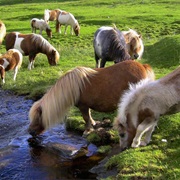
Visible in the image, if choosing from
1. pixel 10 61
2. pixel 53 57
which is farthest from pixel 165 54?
pixel 10 61

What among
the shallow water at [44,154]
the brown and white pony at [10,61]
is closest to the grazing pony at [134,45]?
the brown and white pony at [10,61]

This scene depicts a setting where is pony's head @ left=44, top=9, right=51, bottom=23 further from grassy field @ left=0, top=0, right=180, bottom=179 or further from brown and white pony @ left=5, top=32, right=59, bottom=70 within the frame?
brown and white pony @ left=5, top=32, right=59, bottom=70

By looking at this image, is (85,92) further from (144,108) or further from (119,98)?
(144,108)

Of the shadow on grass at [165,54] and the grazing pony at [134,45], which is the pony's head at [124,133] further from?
the shadow on grass at [165,54]

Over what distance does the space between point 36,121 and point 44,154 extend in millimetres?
886

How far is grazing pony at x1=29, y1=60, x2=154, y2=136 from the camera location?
7.74m

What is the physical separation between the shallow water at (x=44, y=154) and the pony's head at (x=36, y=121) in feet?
0.81

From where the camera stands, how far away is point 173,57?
15445 mm

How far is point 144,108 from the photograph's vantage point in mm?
6969

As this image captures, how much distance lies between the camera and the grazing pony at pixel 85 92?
25.4ft

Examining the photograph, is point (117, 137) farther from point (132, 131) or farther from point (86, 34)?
point (86, 34)

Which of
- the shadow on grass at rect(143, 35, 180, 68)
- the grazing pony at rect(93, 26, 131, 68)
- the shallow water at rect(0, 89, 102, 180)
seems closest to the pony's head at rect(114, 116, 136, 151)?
the shallow water at rect(0, 89, 102, 180)

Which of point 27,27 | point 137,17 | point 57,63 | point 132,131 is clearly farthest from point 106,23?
point 132,131

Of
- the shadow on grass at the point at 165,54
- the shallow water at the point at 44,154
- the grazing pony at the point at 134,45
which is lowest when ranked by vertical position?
the shallow water at the point at 44,154
